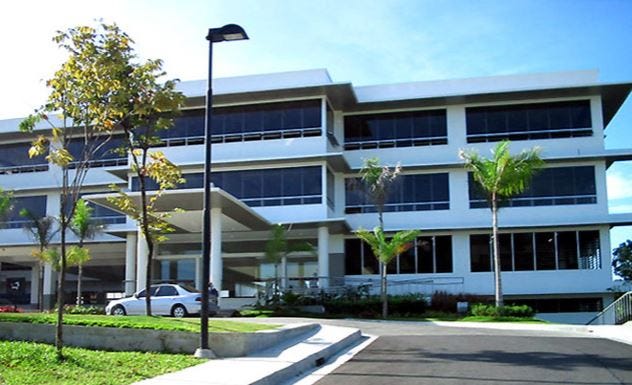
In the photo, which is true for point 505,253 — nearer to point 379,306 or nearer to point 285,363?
point 379,306

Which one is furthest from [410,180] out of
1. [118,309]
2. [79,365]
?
[79,365]

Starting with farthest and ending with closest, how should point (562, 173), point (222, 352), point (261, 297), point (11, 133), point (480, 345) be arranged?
point (11, 133) < point (562, 173) < point (261, 297) < point (480, 345) < point (222, 352)

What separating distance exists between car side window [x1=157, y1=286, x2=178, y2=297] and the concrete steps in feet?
35.9

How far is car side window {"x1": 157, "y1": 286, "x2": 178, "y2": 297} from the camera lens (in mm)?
25962

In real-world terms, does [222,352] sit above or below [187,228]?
below

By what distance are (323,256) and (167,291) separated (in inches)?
424

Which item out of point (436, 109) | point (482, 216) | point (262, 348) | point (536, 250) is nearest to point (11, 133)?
point (436, 109)

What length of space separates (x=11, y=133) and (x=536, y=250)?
31621mm

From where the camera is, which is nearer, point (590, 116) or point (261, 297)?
point (261, 297)

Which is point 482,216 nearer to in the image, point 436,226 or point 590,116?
point 436,226

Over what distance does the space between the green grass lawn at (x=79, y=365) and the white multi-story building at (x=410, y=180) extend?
803 inches

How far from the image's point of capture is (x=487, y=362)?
12.6m

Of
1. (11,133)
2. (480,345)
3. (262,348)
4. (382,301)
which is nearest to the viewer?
(262,348)

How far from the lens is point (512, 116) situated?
120 feet
